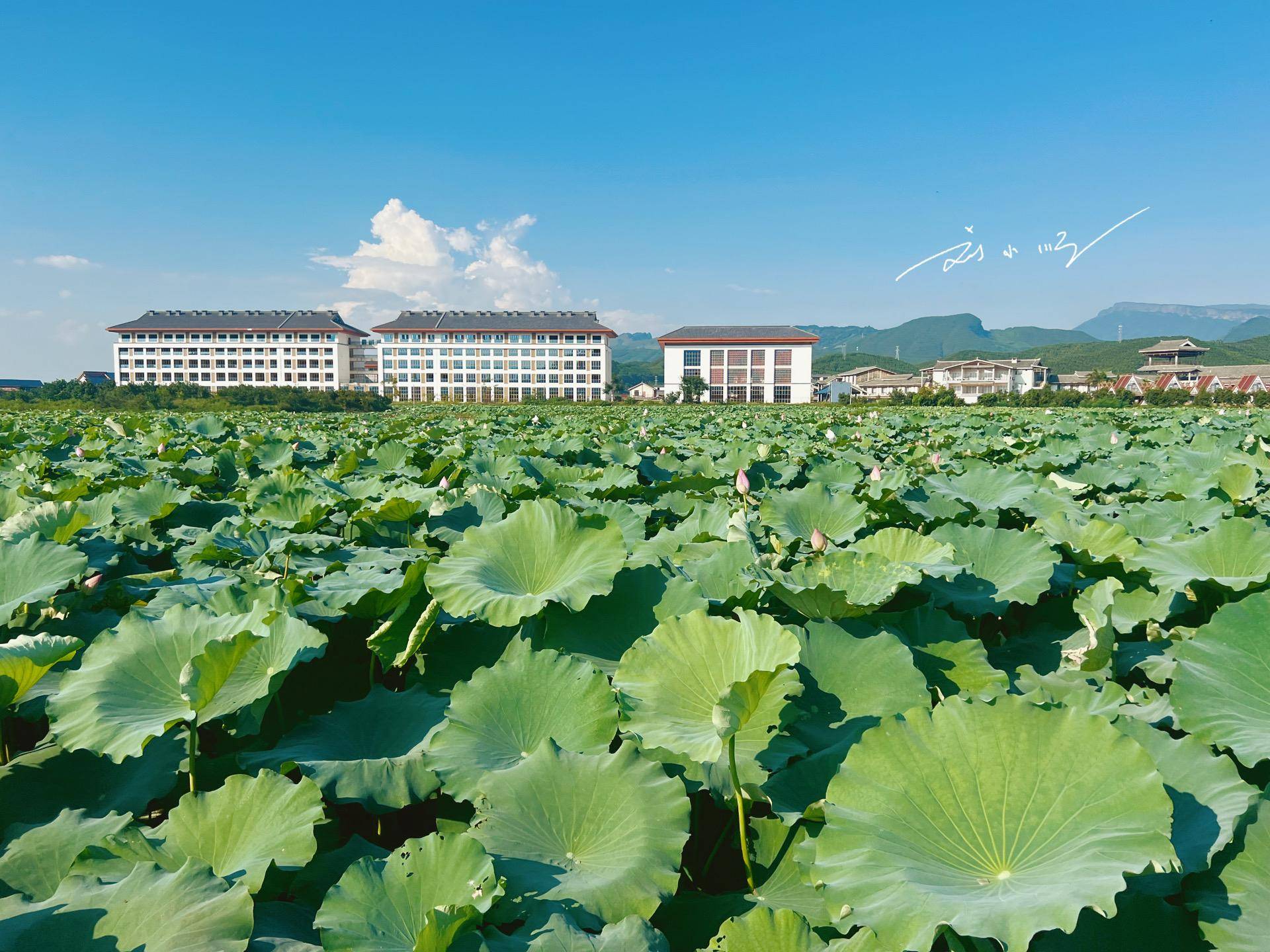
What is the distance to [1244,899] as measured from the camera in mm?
653

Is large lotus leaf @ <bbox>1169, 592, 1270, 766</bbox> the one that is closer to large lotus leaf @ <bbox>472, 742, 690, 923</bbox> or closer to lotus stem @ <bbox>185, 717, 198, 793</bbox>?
large lotus leaf @ <bbox>472, 742, 690, 923</bbox>

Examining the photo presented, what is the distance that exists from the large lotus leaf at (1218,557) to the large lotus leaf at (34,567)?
2.19 m

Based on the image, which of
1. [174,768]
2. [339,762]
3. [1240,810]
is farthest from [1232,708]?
[174,768]

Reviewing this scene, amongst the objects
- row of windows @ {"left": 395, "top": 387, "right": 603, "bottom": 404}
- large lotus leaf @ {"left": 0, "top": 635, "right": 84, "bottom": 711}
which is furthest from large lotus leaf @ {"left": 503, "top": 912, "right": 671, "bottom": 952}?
row of windows @ {"left": 395, "top": 387, "right": 603, "bottom": 404}

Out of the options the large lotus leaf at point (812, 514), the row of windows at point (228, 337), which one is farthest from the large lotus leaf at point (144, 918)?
the row of windows at point (228, 337)

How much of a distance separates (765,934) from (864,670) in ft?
1.62

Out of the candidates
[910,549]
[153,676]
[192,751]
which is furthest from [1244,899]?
[153,676]

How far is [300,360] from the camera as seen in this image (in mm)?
83062

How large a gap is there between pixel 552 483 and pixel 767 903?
2459 millimetres

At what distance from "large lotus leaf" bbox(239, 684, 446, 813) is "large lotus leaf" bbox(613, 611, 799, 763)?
0.98 feet

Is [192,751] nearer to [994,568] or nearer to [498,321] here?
[994,568]

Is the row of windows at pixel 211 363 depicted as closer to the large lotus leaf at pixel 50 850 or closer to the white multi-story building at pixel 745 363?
the white multi-story building at pixel 745 363

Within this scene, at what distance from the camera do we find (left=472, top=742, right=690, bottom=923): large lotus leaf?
0.78 metres

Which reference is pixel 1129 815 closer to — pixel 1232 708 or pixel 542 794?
pixel 1232 708
